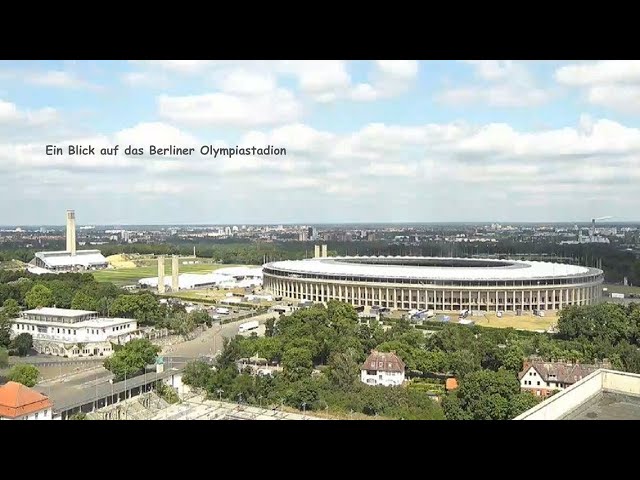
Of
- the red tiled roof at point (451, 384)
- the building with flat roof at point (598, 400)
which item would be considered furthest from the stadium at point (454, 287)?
the building with flat roof at point (598, 400)

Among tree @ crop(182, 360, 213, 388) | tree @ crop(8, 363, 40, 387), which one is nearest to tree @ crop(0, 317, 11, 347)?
tree @ crop(8, 363, 40, 387)

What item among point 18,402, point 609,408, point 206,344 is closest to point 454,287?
point 206,344

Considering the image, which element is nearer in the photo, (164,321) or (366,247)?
(164,321)

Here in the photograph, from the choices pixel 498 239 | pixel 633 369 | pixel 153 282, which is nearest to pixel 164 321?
pixel 153 282

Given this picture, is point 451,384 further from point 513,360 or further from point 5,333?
point 5,333

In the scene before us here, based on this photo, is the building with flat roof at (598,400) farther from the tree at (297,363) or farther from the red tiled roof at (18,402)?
the red tiled roof at (18,402)

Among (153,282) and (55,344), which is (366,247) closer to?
(153,282)
